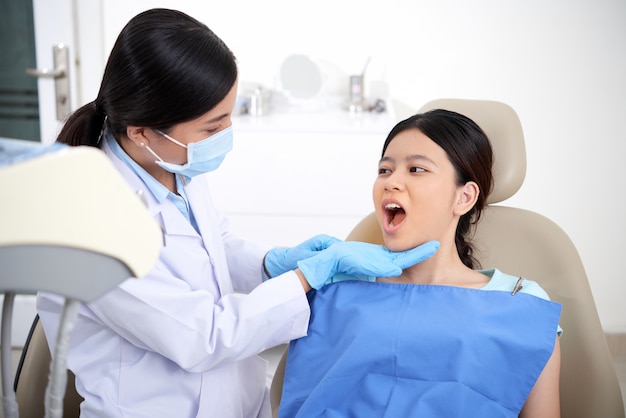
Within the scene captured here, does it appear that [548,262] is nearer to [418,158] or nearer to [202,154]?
[418,158]

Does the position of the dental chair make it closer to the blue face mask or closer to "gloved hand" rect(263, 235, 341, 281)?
"gloved hand" rect(263, 235, 341, 281)

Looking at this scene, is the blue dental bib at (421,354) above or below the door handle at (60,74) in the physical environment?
below

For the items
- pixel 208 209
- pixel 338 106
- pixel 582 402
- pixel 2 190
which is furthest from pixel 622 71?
pixel 2 190

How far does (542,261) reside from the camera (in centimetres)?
146

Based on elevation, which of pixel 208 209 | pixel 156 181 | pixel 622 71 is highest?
pixel 622 71

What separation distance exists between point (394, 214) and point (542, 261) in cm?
38

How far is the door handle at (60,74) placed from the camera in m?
2.71

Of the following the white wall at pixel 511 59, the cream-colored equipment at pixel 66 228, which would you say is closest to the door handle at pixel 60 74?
the white wall at pixel 511 59

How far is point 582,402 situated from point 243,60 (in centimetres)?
211

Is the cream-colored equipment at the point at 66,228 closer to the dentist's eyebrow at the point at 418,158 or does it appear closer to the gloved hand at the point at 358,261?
the gloved hand at the point at 358,261

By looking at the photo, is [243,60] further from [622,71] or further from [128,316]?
[128,316]

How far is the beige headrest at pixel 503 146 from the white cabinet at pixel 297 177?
899mm

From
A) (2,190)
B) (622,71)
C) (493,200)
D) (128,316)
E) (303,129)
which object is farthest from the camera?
(622,71)

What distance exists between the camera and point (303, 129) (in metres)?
2.40
